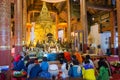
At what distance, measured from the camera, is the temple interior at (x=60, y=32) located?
28.6ft

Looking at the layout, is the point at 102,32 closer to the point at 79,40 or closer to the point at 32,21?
the point at 79,40

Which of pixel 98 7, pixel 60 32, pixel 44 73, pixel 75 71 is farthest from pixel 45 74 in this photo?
pixel 60 32

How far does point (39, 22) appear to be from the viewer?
2177cm

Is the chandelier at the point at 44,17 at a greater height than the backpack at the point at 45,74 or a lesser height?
greater

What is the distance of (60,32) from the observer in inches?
1098

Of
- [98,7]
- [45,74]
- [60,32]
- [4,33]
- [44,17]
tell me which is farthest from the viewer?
[60,32]

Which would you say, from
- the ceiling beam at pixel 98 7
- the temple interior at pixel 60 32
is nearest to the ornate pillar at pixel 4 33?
the temple interior at pixel 60 32

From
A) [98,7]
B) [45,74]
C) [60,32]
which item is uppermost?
[98,7]

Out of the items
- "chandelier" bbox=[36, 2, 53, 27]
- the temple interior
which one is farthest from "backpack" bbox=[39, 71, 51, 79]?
"chandelier" bbox=[36, 2, 53, 27]

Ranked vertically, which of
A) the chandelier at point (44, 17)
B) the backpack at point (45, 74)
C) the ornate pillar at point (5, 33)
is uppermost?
the chandelier at point (44, 17)

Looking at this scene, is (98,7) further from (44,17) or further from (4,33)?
(4,33)

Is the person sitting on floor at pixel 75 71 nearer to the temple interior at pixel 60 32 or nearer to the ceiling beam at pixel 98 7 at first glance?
the temple interior at pixel 60 32

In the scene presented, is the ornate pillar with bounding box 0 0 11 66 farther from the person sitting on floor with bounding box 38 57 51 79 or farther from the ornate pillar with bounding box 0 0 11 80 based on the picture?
the person sitting on floor with bounding box 38 57 51 79

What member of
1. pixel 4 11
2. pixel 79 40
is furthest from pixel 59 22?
pixel 4 11
